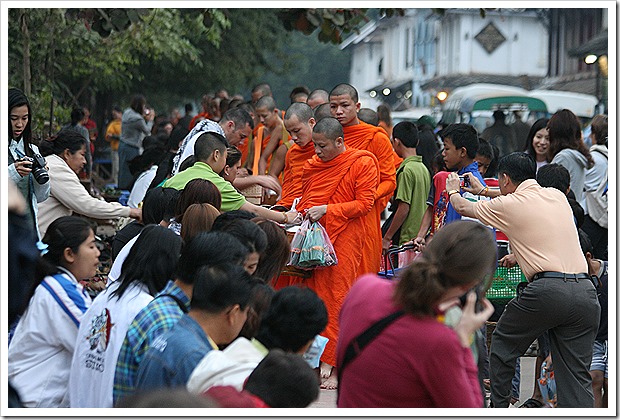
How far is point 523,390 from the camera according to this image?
24.0ft

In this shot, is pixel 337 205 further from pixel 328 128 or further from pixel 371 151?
pixel 371 151

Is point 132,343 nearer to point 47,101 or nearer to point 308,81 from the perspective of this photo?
point 47,101

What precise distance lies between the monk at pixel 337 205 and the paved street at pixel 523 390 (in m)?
0.50

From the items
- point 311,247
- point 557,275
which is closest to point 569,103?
point 311,247

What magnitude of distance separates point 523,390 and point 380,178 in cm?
202

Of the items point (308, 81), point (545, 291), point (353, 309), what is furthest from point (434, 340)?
point (308, 81)

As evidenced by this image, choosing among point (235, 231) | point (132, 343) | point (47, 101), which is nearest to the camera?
point (132, 343)

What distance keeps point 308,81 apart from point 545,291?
220 feet

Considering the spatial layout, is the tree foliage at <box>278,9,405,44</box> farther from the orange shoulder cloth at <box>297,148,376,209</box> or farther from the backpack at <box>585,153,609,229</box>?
the backpack at <box>585,153,609,229</box>

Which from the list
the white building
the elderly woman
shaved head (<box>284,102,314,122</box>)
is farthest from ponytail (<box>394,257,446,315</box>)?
the white building

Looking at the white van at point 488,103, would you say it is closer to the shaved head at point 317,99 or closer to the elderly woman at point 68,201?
the shaved head at point 317,99

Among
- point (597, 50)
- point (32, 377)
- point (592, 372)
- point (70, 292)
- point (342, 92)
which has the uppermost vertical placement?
point (597, 50)

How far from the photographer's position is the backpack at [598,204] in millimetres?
9156

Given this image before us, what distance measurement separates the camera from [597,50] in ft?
89.2
